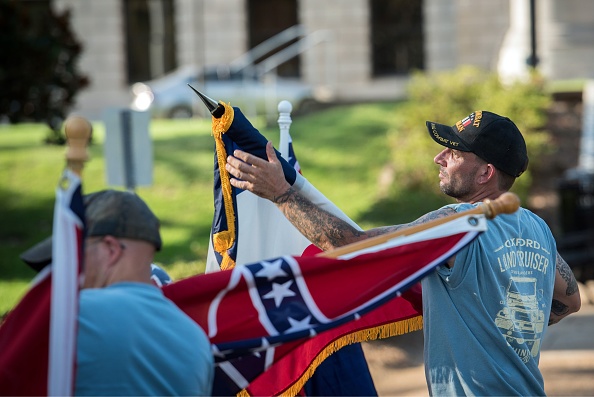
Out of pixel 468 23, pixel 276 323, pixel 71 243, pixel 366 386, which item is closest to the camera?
pixel 71 243

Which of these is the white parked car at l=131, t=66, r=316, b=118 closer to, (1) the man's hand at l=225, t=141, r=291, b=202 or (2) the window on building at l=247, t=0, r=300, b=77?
(2) the window on building at l=247, t=0, r=300, b=77

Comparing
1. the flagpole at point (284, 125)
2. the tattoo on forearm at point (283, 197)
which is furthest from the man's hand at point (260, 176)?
the flagpole at point (284, 125)

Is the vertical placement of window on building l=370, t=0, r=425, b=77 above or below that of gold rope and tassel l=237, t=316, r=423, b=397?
above

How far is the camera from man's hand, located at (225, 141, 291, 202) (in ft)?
13.1

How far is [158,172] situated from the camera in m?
15.6

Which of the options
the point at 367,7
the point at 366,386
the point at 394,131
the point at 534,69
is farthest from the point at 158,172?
the point at 367,7

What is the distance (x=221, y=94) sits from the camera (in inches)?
859

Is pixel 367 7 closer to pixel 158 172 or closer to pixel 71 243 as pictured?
pixel 158 172

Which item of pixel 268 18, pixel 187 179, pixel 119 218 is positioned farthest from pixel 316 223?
pixel 268 18

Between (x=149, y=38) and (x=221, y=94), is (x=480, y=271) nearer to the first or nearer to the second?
(x=221, y=94)

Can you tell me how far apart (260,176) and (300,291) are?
0.70 meters

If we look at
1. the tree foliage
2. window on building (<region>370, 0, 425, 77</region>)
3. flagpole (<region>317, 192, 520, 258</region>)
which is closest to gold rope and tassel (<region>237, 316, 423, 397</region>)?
flagpole (<region>317, 192, 520, 258</region>)

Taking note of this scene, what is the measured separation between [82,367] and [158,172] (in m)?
13.0

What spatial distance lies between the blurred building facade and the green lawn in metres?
9.33
